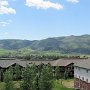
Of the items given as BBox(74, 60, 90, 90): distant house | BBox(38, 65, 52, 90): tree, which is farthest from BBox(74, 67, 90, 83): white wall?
BBox(38, 65, 52, 90): tree

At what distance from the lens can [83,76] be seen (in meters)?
91.6

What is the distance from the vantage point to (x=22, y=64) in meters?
137

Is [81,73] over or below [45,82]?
over


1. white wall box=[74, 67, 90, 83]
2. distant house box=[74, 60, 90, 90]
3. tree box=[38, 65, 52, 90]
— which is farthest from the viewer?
white wall box=[74, 67, 90, 83]

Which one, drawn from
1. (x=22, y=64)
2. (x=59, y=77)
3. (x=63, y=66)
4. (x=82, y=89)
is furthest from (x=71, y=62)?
(x=82, y=89)

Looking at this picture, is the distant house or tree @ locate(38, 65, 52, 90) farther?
the distant house

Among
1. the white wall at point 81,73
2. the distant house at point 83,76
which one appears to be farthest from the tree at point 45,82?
the white wall at point 81,73

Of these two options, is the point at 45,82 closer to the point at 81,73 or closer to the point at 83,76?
the point at 83,76

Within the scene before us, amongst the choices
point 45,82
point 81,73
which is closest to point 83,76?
point 81,73

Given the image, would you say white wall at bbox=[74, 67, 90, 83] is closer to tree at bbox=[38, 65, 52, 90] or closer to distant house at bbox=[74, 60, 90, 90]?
distant house at bbox=[74, 60, 90, 90]

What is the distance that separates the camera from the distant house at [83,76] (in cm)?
8700

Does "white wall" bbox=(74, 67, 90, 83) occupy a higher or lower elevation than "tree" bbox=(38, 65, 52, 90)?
higher

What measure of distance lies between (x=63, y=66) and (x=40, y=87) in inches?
2570

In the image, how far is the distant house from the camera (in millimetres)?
87000
